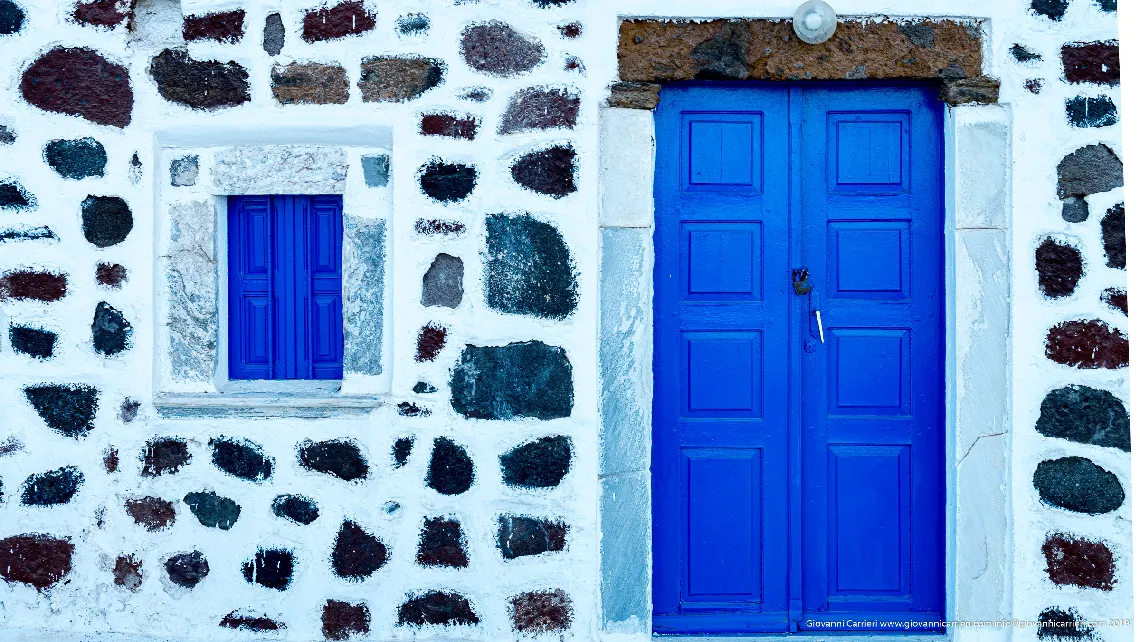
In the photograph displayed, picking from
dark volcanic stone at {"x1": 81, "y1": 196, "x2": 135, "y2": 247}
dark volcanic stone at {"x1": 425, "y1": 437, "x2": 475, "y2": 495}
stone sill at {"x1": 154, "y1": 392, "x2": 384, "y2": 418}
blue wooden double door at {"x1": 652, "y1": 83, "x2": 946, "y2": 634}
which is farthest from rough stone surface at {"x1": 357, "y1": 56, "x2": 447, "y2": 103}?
dark volcanic stone at {"x1": 425, "y1": 437, "x2": 475, "y2": 495}

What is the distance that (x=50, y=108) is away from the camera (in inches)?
114

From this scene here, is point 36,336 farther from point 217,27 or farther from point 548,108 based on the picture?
point 548,108

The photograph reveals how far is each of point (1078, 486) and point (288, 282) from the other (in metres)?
2.55

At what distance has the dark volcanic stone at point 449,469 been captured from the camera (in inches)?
113

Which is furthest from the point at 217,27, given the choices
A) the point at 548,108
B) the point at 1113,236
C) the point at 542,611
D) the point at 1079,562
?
the point at 1079,562

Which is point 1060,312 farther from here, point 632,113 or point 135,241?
point 135,241

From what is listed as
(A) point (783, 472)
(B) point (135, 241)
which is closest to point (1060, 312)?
(A) point (783, 472)

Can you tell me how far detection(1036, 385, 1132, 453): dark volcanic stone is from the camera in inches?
110

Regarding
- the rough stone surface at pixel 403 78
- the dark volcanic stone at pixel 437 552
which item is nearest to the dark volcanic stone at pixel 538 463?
the dark volcanic stone at pixel 437 552

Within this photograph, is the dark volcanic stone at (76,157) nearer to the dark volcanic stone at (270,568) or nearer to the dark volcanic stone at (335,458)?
the dark volcanic stone at (335,458)

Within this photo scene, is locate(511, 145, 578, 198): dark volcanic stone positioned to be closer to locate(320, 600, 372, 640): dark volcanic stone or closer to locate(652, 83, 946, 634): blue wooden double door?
locate(652, 83, 946, 634): blue wooden double door

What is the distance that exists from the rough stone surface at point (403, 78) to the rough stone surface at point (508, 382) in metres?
0.81

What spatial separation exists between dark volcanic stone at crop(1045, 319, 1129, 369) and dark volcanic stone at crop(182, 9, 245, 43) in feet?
8.78

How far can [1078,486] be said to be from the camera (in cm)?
281
